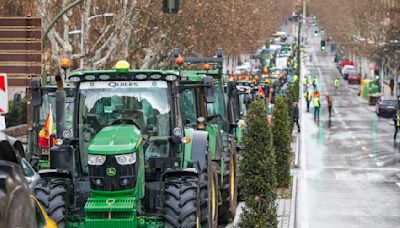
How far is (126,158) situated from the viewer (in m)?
11.4

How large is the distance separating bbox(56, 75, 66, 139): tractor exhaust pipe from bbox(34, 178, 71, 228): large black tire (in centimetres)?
85

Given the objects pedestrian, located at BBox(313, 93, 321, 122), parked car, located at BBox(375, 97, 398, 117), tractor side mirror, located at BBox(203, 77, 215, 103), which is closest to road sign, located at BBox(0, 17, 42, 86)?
tractor side mirror, located at BBox(203, 77, 215, 103)

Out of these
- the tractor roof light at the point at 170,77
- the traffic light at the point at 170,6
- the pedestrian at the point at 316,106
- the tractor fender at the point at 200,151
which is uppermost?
the traffic light at the point at 170,6

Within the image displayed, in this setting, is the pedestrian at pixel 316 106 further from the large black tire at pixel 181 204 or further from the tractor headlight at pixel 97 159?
the tractor headlight at pixel 97 159

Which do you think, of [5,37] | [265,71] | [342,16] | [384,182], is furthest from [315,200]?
[342,16]

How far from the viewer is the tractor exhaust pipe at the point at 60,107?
11.9 m

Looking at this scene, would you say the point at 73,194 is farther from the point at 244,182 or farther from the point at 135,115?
the point at 244,182

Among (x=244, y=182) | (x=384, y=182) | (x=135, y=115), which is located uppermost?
(x=135, y=115)

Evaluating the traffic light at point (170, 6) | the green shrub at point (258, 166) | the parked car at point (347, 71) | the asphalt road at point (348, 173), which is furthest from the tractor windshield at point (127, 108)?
the parked car at point (347, 71)

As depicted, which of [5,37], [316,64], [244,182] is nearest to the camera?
[244,182]

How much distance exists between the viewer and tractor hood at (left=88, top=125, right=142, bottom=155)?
11.3 m

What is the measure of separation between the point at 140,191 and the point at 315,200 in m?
11.8

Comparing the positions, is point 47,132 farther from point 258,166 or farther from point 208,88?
point 208,88

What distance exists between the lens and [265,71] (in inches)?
2803
